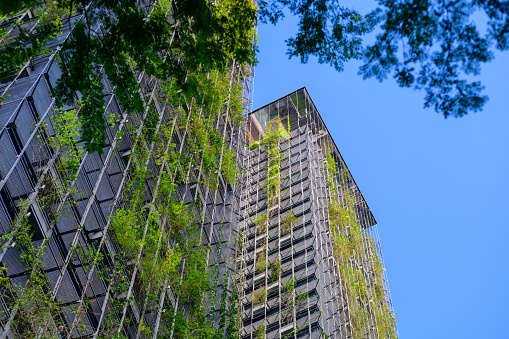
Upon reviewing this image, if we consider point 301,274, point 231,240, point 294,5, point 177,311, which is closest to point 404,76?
point 294,5

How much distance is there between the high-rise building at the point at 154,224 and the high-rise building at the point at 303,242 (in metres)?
0.06

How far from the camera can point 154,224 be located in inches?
423

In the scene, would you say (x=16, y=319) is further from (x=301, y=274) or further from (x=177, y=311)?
(x=301, y=274)

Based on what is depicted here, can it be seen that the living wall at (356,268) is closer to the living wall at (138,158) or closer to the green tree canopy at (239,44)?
the living wall at (138,158)

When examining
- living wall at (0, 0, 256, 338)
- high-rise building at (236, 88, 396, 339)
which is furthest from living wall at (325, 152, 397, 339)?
living wall at (0, 0, 256, 338)

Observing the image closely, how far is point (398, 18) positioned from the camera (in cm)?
431

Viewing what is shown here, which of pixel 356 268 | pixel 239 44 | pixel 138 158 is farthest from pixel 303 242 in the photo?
pixel 239 44

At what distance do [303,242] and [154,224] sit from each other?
8027mm

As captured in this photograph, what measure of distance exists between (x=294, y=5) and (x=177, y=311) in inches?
286

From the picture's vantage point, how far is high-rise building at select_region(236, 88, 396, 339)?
52.2 ft

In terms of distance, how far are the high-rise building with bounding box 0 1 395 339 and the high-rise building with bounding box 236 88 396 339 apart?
6 cm

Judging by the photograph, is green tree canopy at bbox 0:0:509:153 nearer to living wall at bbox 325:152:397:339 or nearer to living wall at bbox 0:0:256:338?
living wall at bbox 0:0:256:338

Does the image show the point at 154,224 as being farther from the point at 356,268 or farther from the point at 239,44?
the point at 356,268

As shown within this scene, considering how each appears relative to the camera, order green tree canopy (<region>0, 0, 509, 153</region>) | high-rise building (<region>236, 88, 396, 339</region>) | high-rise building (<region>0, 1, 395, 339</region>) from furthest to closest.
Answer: high-rise building (<region>236, 88, 396, 339</region>) → high-rise building (<region>0, 1, 395, 339</region>) → green tree canopy (<region>0, 0, 509, 153</region>)
